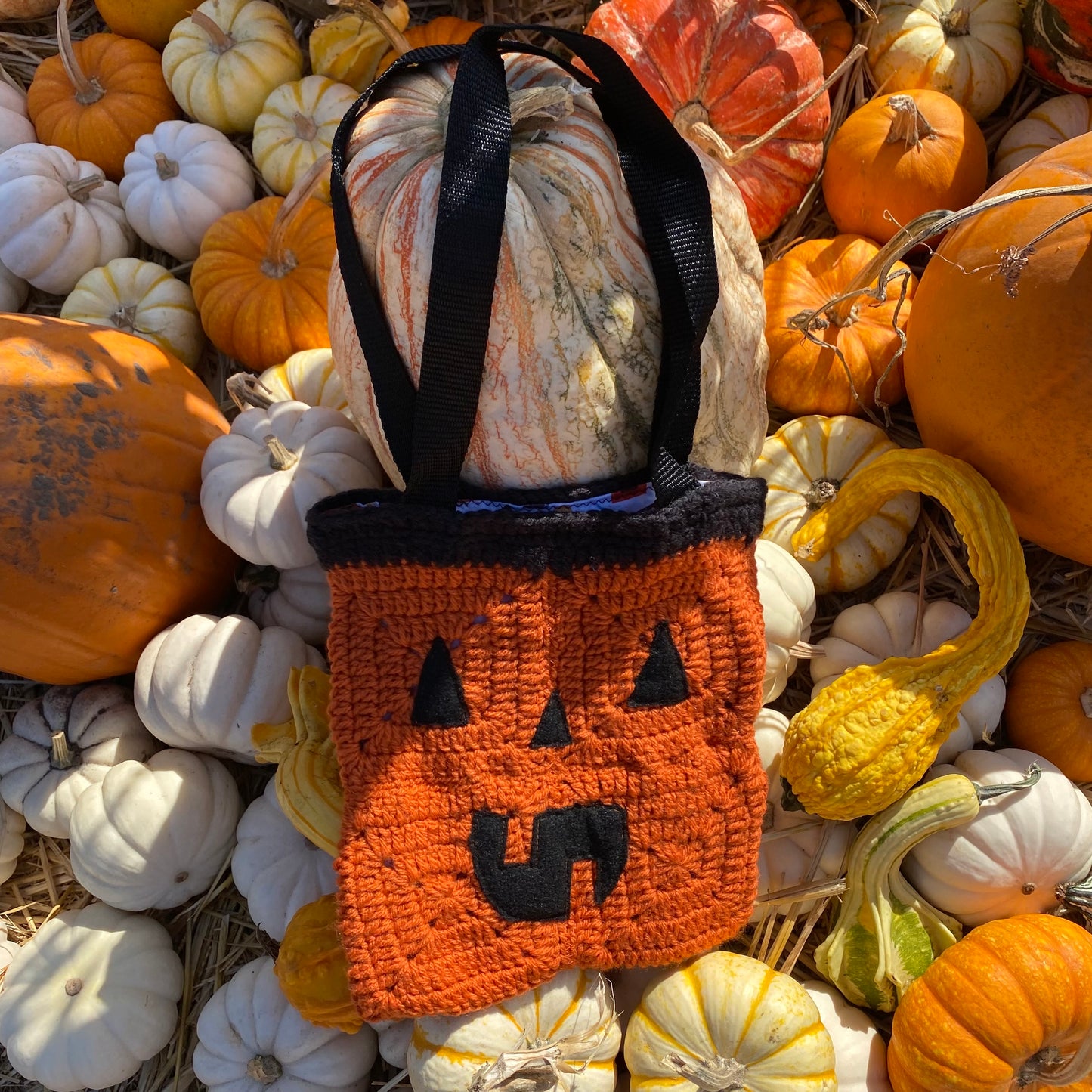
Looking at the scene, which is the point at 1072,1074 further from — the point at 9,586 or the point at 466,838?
the point at 9,586

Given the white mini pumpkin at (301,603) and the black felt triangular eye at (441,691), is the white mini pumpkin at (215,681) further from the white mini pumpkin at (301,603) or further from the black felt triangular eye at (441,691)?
the black felt triangular eye at (441,691)

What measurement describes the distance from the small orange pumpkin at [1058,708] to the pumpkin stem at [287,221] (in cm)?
177

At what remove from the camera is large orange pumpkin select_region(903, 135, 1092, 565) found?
1.55 metres

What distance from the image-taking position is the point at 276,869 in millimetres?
1858

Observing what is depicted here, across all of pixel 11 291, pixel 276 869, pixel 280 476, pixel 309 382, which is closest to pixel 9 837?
pixel 276 869

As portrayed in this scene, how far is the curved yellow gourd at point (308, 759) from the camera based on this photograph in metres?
1.62

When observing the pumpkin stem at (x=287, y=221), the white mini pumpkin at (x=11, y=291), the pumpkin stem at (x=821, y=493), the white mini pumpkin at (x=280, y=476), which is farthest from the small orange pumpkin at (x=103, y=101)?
the pumpkin stem at (x=821, y=493)

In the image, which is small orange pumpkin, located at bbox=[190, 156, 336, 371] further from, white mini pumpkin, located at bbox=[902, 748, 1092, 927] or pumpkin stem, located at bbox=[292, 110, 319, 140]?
white mini pumpkin, located at bbox=[902, 748, 1092, 927]

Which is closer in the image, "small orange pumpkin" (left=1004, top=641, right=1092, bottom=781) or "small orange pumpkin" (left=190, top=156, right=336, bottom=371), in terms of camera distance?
"small orange pumpkin" (left=1004, top=641, right=1092, bottom=781)

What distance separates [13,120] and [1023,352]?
110 inches

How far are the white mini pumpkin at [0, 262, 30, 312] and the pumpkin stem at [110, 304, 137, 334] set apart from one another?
394 mm

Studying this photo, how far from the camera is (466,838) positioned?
4.88 feet

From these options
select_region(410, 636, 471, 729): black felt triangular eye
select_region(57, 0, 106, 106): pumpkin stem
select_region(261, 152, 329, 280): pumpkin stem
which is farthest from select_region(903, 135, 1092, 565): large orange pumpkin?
select_region(57, 0, 106, 106): pumpkin stem

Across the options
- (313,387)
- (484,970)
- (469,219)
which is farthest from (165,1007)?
(469,219)
